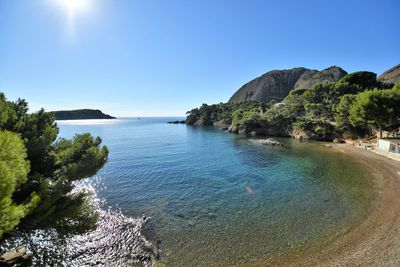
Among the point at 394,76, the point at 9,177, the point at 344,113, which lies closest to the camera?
the point at 9,177

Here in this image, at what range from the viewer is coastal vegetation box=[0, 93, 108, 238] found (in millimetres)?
7809

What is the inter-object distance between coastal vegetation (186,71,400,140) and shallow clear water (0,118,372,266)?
13.5 m

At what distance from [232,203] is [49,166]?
43.7 feet

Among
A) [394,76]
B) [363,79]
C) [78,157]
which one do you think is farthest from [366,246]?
[394,76]

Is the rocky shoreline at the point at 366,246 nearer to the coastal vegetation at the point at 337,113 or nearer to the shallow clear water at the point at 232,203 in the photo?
the shallow clear water at the point at 232,203

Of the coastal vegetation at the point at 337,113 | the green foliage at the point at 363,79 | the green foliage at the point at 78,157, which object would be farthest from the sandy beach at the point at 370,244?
the green foliage at the point at 363,79

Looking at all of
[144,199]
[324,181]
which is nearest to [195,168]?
[144,199]

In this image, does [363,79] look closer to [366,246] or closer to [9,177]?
[366,246]

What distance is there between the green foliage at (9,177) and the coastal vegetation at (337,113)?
154 ft

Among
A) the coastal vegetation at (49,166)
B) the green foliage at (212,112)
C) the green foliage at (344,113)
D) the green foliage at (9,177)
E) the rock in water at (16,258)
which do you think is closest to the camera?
the green foliage at (9,177)

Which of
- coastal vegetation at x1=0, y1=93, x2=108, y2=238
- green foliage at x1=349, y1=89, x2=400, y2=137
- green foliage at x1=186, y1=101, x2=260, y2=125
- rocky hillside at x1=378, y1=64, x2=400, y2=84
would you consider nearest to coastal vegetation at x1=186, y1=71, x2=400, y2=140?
green foliage at x1=349, y1=89, x2=400, y2=137

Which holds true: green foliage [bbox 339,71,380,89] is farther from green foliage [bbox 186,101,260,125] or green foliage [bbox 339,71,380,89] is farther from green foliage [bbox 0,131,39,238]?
green foliage [bbox 0,131,39,238]

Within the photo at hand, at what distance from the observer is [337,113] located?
5925 cm

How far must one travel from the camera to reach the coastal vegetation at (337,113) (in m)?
38.6
